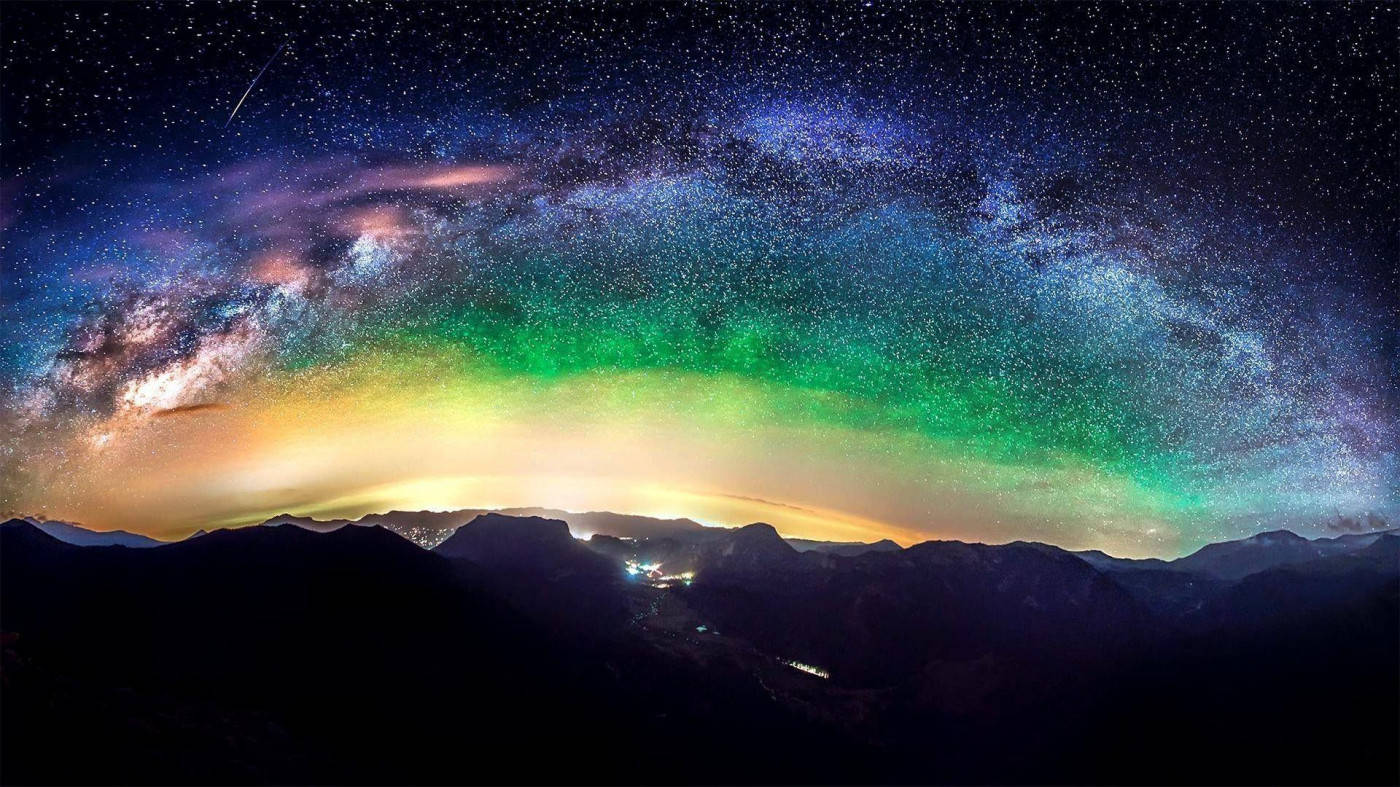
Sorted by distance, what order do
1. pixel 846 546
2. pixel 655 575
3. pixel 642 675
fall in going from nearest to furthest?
pixel 642 675 → pixel 655 575 → pixel 846 546

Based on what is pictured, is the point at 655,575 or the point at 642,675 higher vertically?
the point at 655,575

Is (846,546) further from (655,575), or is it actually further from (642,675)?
(642,675)

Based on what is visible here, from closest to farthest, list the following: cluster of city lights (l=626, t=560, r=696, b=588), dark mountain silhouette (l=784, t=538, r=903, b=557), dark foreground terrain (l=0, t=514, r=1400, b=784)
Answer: dark foreground terrain (l=0, t=514, r=1400, b=784)
cluster of city lights (l=626, t=560, r=696, b=588)
dark mountain silhouette (l=784, t=538, r=903, b=557)

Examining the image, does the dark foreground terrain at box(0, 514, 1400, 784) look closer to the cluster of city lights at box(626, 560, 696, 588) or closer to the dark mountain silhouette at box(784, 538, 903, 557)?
the cluster of city lights at box(626, 560, 696, 588)

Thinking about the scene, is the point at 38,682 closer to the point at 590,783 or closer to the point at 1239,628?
the point at 590,783

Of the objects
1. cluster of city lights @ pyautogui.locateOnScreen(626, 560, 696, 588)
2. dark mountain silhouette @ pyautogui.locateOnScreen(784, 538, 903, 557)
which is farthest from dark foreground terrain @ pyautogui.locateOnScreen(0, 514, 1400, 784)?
dark mountain silhouette @ pyautogui.locateOnScreen(784, 538, 903, 557)

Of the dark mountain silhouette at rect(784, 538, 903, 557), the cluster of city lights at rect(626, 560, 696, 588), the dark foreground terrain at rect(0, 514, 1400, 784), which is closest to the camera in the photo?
the dark foreground terrain at rect(0, 514, 1400, 784)

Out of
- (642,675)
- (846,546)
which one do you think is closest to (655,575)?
(642,675)

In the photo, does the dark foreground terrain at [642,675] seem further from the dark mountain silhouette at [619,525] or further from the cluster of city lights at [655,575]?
the dark mountain silhouette at [619,525]

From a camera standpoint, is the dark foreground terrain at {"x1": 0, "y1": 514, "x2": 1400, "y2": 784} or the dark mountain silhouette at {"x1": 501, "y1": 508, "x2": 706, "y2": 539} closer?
the dark foreground terrain at {"x1": 0, "y1": 514, "x2": 1400, "y2": 784}
